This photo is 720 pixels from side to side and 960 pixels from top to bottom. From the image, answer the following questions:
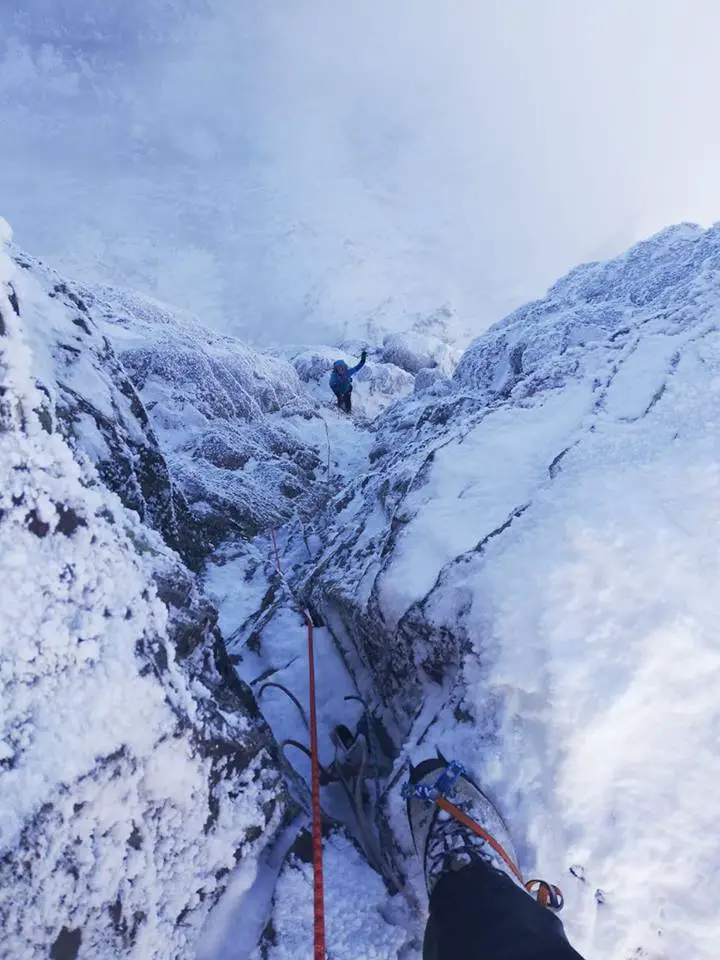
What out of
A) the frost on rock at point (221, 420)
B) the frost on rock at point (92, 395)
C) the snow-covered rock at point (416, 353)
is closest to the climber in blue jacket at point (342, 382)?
the frost on rock at point (221, 420)

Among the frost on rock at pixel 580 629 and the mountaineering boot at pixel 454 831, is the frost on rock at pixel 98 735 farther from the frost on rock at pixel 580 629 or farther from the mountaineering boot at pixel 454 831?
the frost on rock at pixel 580 629

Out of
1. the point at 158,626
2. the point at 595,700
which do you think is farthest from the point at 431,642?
the point at 158,626

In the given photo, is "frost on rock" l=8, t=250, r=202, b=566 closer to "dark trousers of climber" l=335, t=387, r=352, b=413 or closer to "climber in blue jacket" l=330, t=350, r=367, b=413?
"climber in blue jacket" l=330, t=350, r=367, b=413

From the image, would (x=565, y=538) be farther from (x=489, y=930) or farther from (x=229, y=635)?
(x=229, y=635)

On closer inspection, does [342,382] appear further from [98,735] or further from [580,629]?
[98,735]

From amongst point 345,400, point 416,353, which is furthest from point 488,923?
point 416,353
